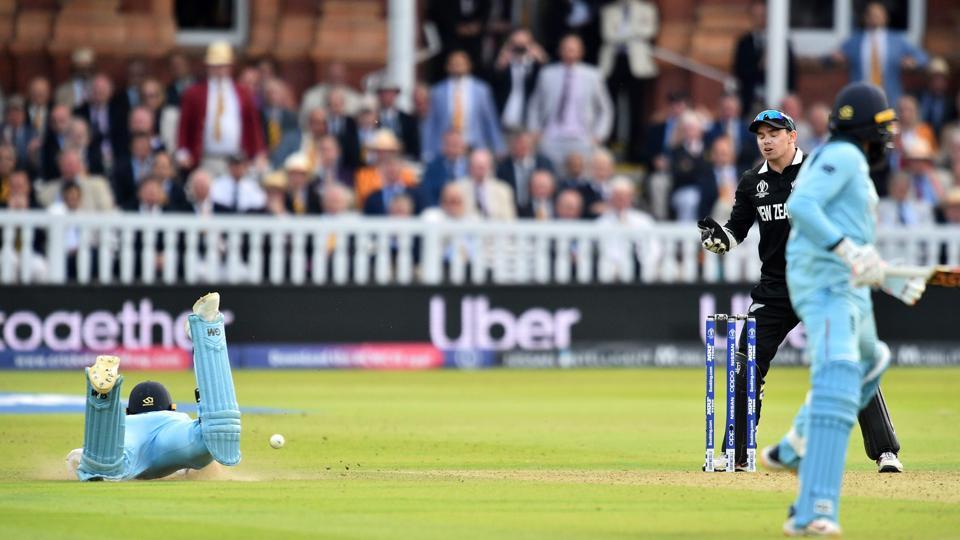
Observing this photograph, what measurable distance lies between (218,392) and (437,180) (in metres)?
11.5

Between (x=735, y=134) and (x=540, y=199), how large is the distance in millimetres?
2814

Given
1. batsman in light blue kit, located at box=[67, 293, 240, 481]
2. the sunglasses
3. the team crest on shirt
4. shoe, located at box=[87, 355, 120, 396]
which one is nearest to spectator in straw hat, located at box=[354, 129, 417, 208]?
the team crest on shirt

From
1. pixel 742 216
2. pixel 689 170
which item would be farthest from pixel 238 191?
pixel 742 216

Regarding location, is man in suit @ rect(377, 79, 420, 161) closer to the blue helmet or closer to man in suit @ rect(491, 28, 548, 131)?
man in suit @ rect(491, 28, 548, 131)

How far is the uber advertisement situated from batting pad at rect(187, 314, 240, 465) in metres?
9.74

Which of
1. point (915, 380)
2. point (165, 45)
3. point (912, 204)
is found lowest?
point (915, 380)

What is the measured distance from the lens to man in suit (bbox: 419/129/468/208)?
21750 mm

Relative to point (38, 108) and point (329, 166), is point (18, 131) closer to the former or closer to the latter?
point (38, 108)

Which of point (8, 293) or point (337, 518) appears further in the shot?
point (8, 293)

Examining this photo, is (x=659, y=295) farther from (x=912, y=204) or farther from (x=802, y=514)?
(x=802, y=514)

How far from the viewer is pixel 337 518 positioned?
9.12 metres

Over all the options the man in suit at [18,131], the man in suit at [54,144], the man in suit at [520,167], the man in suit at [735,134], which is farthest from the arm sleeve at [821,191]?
the man in suit at [18,131]

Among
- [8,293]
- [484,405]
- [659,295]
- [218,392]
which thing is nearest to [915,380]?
[659,295]

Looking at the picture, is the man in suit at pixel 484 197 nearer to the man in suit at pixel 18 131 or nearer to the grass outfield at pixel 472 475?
the grass outfield at pixel 472 475
